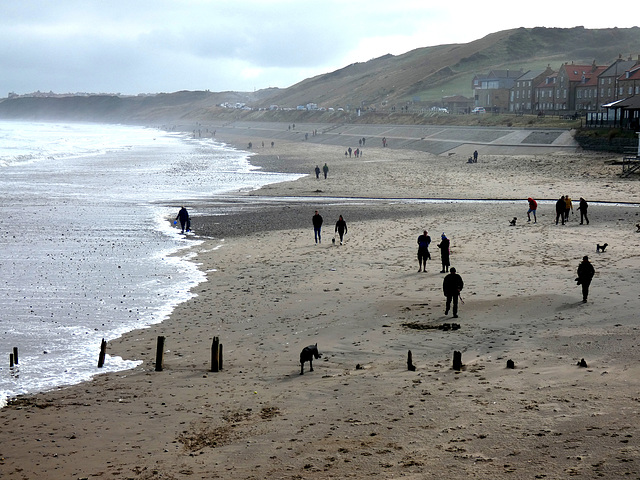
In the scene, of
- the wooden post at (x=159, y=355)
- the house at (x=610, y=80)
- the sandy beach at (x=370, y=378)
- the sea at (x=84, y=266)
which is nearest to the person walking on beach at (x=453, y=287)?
the sandy beach at (x=370, y=378)

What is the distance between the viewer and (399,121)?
384 ft

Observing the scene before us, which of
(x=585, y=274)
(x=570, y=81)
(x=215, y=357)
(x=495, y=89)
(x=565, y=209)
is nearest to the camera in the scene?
(x=215, y=357)

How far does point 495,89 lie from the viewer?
13012 centimetres

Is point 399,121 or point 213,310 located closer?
point 213,310

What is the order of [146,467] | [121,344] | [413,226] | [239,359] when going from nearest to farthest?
1. [146,467]
2. [239,359]
3. [121,344]
4. [413,226]

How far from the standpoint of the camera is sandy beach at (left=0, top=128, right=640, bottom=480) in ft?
32.2

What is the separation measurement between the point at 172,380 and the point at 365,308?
628cm

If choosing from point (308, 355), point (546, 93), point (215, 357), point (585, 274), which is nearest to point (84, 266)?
point (215, 357)

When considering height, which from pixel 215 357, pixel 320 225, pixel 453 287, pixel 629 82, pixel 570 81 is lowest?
pixel 215 357

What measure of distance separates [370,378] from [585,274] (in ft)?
23.4

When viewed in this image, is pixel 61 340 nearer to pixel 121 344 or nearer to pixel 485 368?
pixel 121 344

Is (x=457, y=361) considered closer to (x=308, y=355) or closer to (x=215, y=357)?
(x=308, y=355)

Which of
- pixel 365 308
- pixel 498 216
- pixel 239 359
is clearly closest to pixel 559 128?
pixel 498 216

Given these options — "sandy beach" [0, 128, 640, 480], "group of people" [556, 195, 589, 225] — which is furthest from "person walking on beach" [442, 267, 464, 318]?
"group of people" [556, 195, 589, 225]
